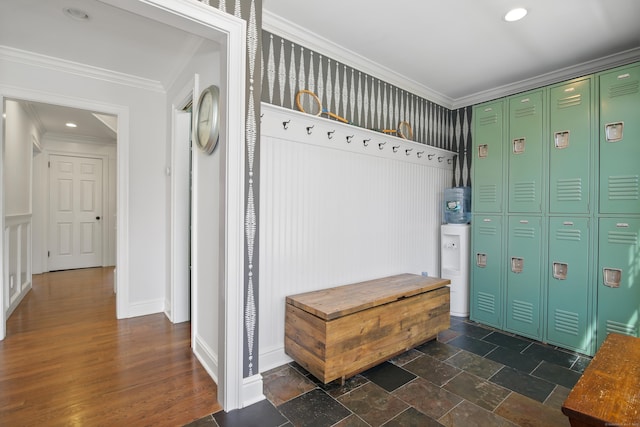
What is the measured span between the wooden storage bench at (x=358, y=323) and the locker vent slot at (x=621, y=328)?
50.6 inches

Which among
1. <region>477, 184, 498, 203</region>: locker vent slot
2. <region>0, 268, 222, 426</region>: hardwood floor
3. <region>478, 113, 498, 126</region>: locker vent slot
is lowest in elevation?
<region>0, 268, 222, 426</region>: hardwood floor

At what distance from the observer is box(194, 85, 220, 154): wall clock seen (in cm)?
213

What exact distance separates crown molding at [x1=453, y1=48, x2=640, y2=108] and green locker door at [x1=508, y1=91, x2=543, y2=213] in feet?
1.70

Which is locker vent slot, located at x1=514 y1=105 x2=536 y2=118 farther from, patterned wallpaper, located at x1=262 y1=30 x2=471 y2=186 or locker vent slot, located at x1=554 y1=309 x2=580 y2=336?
locker vent slot, located at x1=554 y1=309 x2=580 y2=336

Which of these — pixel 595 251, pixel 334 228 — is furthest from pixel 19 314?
pixel 595 251

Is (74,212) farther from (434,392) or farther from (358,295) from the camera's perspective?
(434,392)

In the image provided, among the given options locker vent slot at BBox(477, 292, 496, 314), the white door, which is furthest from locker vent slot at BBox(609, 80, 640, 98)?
the white door

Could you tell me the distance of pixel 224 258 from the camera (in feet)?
5.93

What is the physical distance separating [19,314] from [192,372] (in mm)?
2585

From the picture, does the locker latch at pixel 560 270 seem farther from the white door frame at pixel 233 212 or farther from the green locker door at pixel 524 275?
the white door frame at pixel 233 212

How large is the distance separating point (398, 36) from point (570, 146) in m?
1.80

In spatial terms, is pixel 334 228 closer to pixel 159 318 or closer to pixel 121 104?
pixel 159 318

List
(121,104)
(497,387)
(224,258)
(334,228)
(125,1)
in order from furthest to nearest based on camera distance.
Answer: (121,104) → (334,228) → (497,387) → (224,258) → (125,1)

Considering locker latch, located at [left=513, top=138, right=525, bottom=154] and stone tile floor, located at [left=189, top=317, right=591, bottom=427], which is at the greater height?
locker latch, located at [left=513, top=138, right=525, bottom=154]
